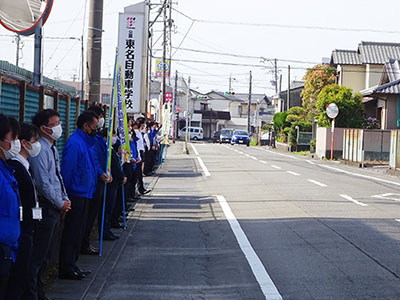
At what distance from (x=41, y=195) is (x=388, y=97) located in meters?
35.6

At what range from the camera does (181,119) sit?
312ft

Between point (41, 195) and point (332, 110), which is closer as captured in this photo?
point (41, 195)

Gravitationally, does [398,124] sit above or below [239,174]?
above

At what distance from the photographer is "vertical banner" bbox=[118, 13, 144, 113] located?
22297 millimetres

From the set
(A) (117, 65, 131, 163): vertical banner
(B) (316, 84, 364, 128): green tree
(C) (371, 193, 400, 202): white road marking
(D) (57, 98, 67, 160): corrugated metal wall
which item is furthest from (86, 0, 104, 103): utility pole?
(B) (316, 84, 364, 128): green tree

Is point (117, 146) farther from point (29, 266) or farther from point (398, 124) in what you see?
point (398, 124)

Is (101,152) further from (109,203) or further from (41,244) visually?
(41,244)

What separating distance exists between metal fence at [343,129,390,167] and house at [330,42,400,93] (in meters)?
18.4

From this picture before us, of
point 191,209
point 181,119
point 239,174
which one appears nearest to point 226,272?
point 191,209

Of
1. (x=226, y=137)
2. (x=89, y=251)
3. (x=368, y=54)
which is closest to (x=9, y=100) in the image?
(x=89, y=251)

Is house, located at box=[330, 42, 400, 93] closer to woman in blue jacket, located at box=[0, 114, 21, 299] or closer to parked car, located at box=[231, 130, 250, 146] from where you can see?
parked car, located at box=[231, 130, 250, 146]

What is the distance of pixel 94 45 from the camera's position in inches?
538

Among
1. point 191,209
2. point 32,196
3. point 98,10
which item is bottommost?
point 191,209

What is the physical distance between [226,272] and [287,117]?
51010 millimetres
